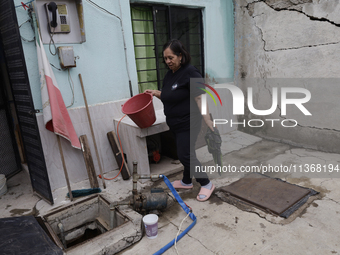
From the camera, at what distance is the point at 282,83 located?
4992 millimetres

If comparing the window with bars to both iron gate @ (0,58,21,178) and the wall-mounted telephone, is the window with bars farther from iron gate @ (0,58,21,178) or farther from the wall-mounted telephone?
iron gate @ (0,58,21,178)

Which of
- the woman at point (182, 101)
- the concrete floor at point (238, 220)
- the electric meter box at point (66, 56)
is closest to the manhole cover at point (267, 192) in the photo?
the concrete floor at point (238, 220)

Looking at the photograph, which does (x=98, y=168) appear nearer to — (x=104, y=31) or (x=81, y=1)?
(x=104, y=31)

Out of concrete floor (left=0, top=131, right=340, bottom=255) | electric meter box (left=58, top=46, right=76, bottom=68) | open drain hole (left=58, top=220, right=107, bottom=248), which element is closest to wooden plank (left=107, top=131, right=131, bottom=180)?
concrete floor (left=0, top=131, right=340, bottom=255)

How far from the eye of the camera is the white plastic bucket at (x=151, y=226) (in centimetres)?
254

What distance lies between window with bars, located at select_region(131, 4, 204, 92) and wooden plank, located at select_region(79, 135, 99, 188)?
140 cm

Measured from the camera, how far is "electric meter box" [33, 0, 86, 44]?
3.38 meters

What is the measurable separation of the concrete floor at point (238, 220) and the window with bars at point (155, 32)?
1.91 meters

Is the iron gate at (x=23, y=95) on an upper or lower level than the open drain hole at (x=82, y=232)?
upper

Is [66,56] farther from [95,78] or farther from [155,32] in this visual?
[155,32]

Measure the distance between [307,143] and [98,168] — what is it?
3.90m

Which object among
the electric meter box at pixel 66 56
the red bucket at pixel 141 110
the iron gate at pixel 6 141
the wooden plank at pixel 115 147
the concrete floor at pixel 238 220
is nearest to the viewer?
the concrete floor at pixel 238 220

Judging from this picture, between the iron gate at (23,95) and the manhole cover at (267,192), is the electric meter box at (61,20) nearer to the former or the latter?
the iron gate at (23,95)

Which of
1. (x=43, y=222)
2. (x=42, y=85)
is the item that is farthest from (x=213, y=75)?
(x=43, y=222)
